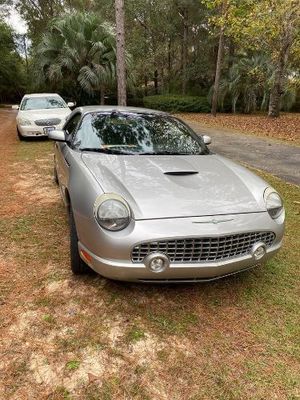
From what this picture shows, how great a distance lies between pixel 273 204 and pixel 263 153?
645cm

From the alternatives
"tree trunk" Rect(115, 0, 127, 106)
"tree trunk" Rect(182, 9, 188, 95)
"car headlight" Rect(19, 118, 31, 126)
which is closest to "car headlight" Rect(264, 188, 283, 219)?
"car headlight" Rect(19, 118, 31, 126)

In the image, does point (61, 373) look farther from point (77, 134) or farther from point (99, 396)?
point (77, 134)

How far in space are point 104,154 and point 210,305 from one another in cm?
170

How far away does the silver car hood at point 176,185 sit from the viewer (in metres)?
2.54

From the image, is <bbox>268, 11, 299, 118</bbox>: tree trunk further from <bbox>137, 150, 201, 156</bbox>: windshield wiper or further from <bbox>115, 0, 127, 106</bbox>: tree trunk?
<bbox>137, 150, 201, 156</bbox>: windshield wiper

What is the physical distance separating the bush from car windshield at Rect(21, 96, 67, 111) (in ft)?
46.4

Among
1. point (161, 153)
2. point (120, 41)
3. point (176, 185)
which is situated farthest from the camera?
point (120, 41)

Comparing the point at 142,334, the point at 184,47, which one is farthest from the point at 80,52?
the point at 142,334

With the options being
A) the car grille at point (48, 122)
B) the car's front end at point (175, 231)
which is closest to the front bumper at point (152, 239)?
the car's front end at point (175, 231)

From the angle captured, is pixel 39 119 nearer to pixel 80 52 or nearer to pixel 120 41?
pixel 120 41

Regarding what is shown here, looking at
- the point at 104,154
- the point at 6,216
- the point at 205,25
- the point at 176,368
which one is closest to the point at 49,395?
the point at 176,368

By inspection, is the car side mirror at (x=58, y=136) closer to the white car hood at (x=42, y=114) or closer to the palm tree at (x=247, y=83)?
the white car hood at (x=42, y=114)

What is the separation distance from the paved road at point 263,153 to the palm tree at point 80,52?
25.7 ft

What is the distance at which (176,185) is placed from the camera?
2816 mm
